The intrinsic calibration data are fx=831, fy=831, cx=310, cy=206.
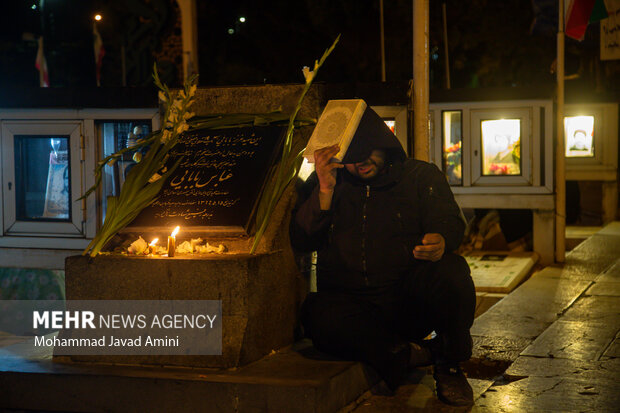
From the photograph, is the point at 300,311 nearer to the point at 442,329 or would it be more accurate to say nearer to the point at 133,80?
the point at 442,329

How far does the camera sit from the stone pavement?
4.67 meters

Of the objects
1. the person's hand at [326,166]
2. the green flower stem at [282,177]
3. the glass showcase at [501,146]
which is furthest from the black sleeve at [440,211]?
the glass showcase at [501,146]

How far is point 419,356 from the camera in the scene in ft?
15.7

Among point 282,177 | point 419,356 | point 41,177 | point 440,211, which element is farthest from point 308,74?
point 41,177

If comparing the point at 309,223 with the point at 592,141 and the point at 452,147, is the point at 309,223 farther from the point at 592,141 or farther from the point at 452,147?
the point at 592,141

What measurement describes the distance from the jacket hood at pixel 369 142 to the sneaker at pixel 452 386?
126cm

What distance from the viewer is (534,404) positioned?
15.3 feet

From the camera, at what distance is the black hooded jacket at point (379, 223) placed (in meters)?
4.78

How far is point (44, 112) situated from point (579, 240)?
30.1ft

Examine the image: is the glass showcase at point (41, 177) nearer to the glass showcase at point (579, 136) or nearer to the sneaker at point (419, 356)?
the sneaker at point (419, 356)

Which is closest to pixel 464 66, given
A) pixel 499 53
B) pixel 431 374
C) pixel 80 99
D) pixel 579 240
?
pixel 499 53

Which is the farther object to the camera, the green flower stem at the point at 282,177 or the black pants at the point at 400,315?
the green flower stem at the point at 282,177

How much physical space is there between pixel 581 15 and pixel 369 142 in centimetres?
813

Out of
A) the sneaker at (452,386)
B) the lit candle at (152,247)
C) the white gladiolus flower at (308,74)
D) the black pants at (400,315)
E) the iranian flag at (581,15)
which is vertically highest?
the iranian flag at (581,15)
